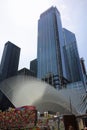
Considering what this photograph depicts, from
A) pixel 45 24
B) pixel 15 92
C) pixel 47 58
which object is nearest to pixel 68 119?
pixel 15 92

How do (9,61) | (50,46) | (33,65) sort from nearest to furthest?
(50,46), (9,61), (33,65)

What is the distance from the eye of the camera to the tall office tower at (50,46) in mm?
94312

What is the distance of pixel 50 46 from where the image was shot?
10212 centimetres

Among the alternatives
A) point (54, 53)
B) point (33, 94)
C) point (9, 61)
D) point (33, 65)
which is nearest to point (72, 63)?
point (54, 53)

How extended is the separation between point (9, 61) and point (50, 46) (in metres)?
29.8

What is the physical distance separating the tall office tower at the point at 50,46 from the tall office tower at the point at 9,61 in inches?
670

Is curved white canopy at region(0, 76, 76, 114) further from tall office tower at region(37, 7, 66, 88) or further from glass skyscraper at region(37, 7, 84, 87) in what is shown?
tall office tower at region(37, 7, 66, 88)

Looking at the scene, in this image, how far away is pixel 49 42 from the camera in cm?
10419

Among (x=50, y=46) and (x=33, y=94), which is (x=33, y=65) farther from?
(x=33, y=94)

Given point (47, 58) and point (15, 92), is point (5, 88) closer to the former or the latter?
point (15, 92)

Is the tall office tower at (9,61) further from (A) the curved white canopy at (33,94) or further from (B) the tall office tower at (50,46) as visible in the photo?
(A) the curved white canopy at (33,94)

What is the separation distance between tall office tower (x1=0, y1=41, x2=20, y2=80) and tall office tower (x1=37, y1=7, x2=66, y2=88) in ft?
55.8

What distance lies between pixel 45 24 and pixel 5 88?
7865cm

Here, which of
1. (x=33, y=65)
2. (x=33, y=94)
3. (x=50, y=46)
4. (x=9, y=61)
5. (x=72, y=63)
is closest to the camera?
(x=33, y=94)
